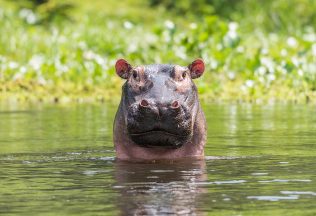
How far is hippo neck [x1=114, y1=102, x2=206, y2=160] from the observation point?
964 centimetres

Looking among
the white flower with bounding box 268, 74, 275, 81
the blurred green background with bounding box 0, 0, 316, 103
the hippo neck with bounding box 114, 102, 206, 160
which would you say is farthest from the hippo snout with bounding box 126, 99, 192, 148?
the white flower with bounding box 268, 74, 275, 81

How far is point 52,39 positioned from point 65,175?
55.6ft

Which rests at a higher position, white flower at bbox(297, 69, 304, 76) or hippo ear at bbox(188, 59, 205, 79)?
white flower at bbox(297, 69, 304, 76)

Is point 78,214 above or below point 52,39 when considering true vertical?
below

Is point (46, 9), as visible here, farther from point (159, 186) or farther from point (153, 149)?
point (159, 186)

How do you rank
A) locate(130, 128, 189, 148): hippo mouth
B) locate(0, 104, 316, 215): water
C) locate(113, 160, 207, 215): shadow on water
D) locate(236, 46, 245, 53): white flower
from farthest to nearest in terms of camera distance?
locate(236, 46, 245, 53): white flower, locate(130, 128, 189, 148): hippo mouth, locate(0, 104, 316, 215): water, locate(113, 160, 207, 215): shadow on water

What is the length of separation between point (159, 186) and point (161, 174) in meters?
0.74

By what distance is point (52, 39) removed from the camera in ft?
84.6

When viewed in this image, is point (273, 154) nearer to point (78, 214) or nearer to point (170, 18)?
point (78, 214)

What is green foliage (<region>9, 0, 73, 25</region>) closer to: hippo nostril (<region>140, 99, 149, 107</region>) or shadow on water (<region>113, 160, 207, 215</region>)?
shadow on water (<region>113, 160, 207, 215</region>)

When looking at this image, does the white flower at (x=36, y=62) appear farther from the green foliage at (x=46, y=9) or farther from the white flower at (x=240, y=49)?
the green foliage at (x=46, y=9)

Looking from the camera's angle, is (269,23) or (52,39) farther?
(269,23)

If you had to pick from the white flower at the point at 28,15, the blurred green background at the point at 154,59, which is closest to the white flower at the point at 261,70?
the blurred green background at the point at 154,59

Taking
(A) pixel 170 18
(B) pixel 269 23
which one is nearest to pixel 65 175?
(B) pixel 269 23
